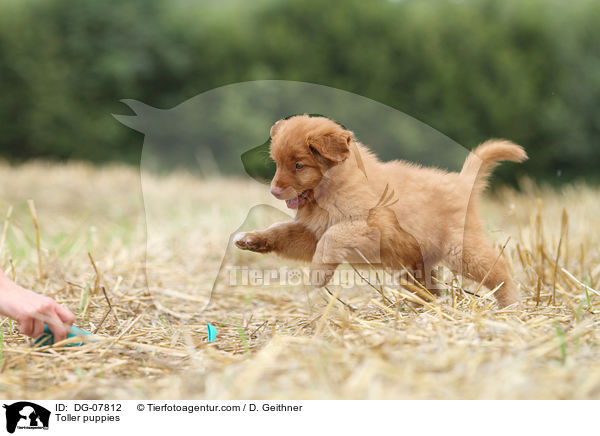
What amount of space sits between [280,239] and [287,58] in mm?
8210

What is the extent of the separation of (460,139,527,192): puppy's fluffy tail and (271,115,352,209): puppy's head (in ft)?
2.27

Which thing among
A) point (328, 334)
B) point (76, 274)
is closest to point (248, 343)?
point (328, 334)

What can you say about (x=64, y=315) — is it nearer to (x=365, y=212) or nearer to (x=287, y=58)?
(x=365, y=212)

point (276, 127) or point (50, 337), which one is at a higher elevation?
point (276, 127)

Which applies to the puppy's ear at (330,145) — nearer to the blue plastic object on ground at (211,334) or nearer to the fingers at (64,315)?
the blue plastic object on ground at (211,334)

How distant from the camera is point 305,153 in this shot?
2342 mm

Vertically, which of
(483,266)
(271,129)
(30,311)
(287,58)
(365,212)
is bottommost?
(30,311)

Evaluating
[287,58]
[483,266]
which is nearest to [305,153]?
[483,266]

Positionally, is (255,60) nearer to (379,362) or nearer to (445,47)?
(445,47)

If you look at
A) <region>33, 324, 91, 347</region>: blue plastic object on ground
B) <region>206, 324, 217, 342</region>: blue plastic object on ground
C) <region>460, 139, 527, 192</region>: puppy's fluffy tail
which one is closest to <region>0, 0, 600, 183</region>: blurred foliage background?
<region>460, 139, 527, 192</region>: puppy's fluffy tail

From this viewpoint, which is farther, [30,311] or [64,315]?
[64,315]

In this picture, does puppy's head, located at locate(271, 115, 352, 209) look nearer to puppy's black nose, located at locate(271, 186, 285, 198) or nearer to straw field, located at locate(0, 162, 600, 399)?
puppy's black nose, located at locate(271, 186, 285, 198)
